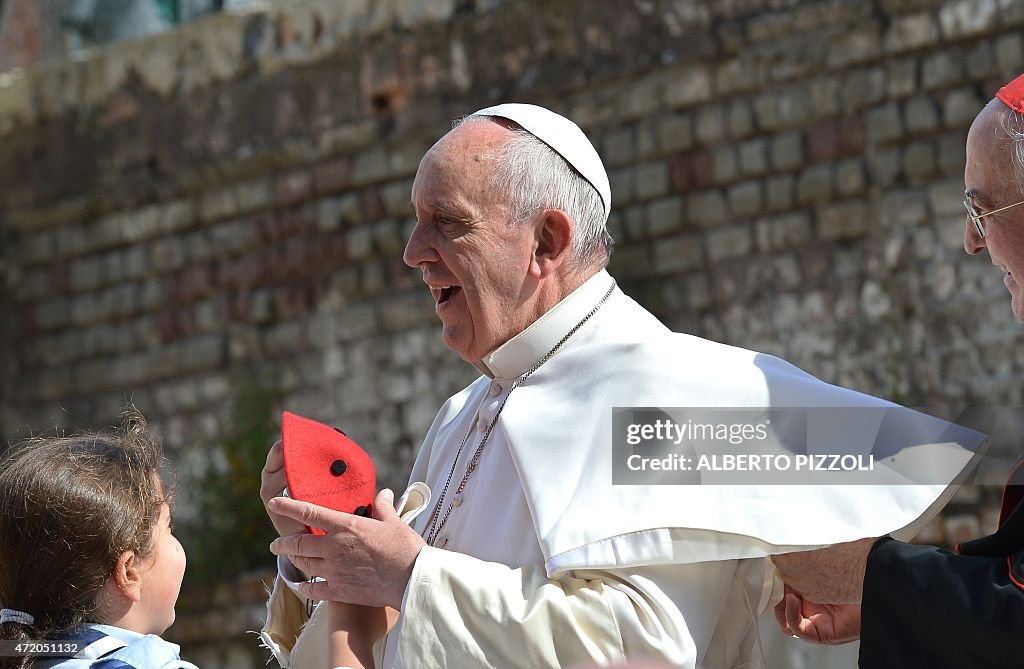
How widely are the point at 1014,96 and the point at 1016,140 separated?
0.09 meters

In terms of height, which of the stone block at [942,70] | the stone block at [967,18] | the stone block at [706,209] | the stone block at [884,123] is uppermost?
the stone block at [967,18]

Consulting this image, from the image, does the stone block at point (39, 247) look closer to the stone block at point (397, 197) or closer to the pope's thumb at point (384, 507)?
the stone block at point (397, 197)

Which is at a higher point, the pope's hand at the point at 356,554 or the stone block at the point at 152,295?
the stone block at the point at 152,295

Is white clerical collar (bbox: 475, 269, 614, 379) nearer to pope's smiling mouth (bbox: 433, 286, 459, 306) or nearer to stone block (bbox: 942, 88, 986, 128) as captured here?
pope's smiling mouth (bbox: 433, 286, 459, 306)

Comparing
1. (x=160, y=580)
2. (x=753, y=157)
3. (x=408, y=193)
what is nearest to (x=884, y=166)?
(x=753, y=157)

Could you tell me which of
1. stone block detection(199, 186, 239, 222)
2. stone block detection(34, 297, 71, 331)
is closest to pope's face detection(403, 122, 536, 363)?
stone block detection(199, 186, 239, 222)

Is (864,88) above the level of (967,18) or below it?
below

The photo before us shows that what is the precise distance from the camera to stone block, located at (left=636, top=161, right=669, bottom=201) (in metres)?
8.57

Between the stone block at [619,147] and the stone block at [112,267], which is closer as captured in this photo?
the stone block at [619,147]

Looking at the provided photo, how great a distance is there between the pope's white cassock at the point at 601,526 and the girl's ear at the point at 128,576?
1.53 feet

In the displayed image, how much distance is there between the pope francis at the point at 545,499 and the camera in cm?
300

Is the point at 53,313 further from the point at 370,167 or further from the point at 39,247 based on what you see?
the point at 370,167

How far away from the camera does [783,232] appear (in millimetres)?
8086

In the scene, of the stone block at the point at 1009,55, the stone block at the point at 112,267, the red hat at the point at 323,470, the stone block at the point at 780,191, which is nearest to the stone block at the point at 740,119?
the stone block at the point at 780,191
